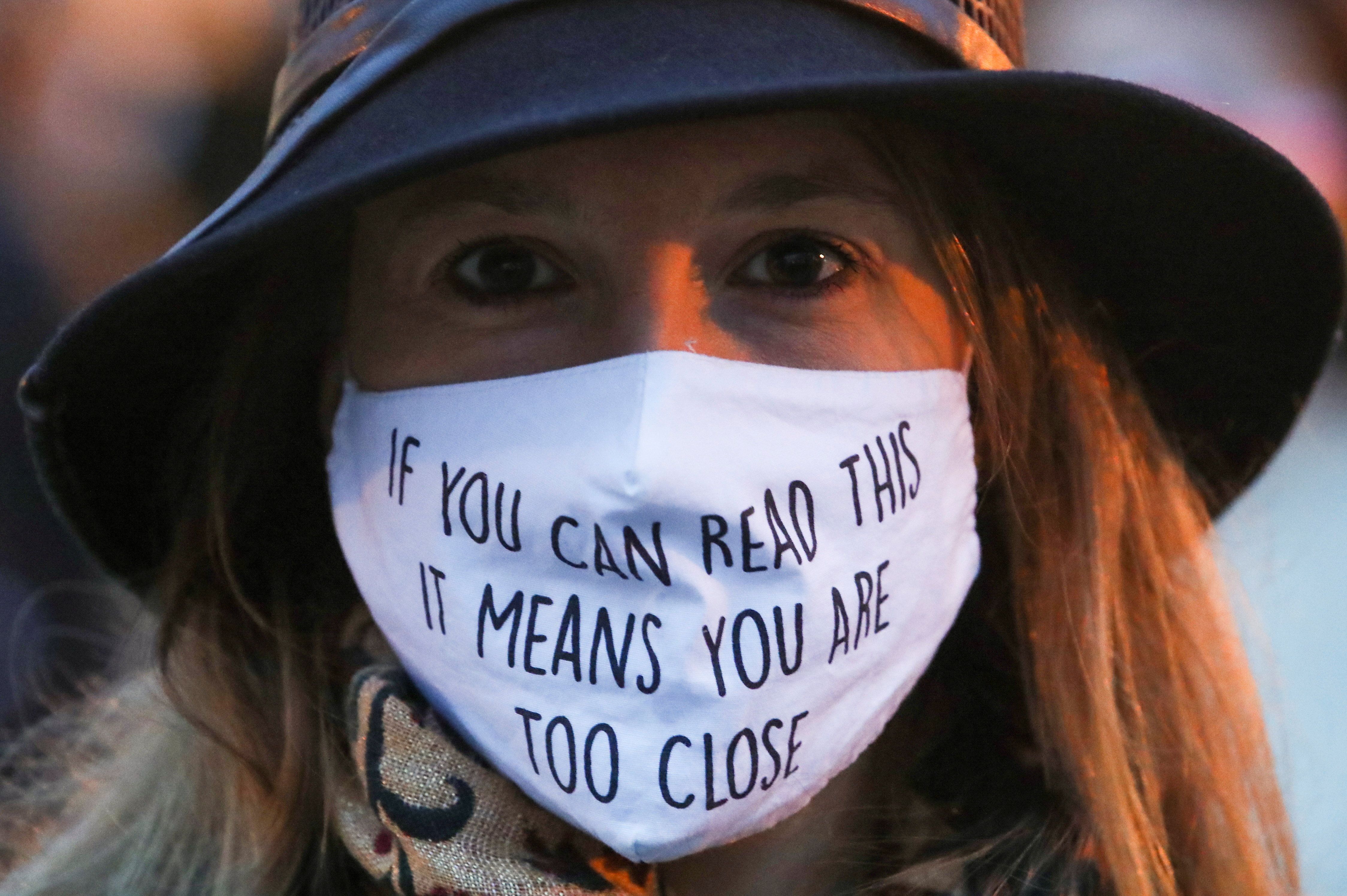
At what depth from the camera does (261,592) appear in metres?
1.84

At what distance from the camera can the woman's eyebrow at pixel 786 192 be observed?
1.37 metres

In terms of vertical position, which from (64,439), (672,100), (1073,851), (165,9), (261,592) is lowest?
(1073,851)

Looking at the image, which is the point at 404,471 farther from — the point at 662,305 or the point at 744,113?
the point at 744,113

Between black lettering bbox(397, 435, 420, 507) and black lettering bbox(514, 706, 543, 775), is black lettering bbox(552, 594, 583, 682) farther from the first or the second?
black lettering bbox(397, 435, 420, 507)

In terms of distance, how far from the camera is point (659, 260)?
1.36 m

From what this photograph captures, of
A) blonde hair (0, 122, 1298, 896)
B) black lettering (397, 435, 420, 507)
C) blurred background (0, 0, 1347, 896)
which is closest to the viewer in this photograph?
black lettering (397, 435, 420, 507)

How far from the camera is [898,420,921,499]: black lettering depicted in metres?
1.48

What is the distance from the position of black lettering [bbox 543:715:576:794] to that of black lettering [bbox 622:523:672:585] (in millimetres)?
190

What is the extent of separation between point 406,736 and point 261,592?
1.84 feet

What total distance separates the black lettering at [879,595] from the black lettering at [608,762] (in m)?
0.37

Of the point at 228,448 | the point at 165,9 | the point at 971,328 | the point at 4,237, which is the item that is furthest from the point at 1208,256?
the point at 165,9


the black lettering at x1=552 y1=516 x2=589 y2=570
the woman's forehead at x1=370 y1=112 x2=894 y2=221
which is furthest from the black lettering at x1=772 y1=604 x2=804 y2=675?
the woman's forehead at x1=370 y1=112 x2=894 y2=221

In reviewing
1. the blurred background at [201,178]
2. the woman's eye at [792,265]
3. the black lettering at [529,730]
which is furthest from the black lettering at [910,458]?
the blurred background at [201,178]

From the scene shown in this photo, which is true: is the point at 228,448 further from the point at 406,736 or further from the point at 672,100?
the point at 672,100
